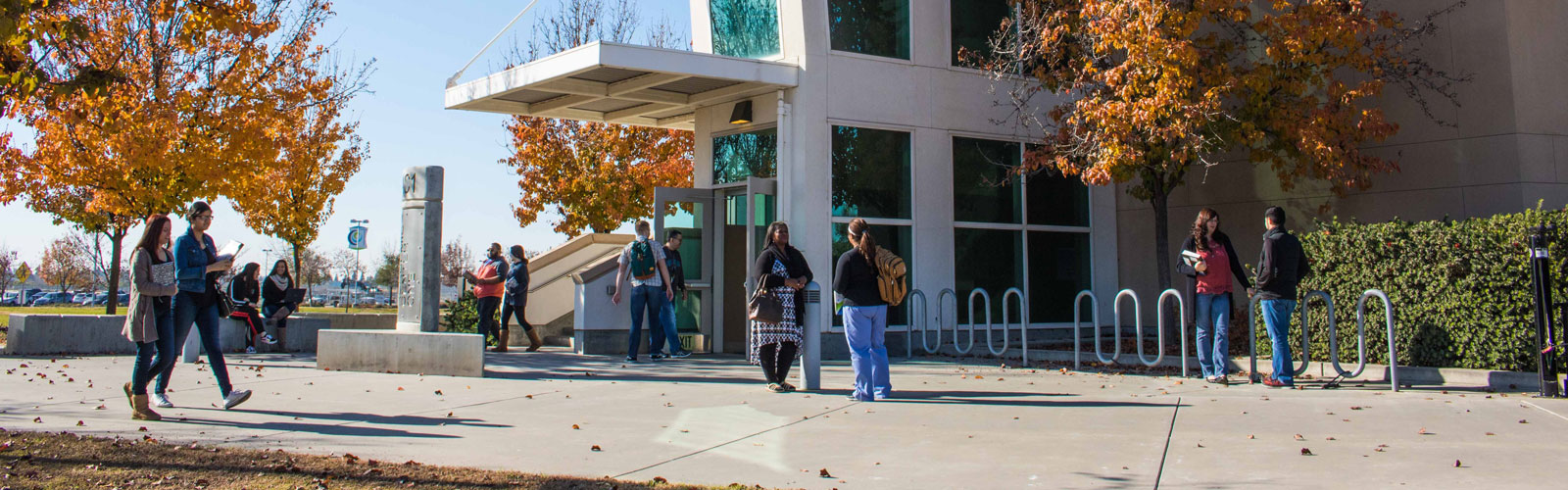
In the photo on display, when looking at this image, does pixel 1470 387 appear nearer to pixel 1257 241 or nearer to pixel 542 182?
pixel 1257 241

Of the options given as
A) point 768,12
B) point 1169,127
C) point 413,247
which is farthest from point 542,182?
point 1169,127

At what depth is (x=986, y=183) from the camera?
1457 centimetres

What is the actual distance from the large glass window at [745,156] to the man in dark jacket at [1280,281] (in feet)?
19.3

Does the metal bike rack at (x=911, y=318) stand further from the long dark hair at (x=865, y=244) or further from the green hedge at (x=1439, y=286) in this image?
the long dark hair at (x=865, y=244)

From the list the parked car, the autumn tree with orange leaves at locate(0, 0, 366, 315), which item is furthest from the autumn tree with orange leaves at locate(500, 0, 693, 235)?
the parked car

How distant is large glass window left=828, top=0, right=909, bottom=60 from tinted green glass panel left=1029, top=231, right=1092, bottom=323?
3.18m

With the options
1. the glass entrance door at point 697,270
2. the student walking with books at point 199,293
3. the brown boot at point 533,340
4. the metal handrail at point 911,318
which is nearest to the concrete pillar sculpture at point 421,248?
the student walking with books at point 199,293

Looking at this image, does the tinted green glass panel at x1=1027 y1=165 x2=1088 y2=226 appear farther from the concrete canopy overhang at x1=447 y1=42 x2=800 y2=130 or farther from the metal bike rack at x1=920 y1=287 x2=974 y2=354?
the concrete canopy overhang at x1=447 y1=42 x2=800 y2=130

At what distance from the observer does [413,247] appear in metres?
11.2

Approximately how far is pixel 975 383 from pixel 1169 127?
146 inches

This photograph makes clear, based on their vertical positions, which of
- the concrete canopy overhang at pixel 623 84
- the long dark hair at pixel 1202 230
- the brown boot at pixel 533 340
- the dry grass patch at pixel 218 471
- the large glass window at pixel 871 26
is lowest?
the dry grass patch at pixel 218 471

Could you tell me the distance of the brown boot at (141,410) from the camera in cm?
727

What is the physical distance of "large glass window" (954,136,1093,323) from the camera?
47.3ft

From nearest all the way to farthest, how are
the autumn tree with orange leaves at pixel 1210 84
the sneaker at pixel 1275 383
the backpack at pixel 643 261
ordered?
the sneaker at pixel 1275 383 < the autumn tree with orange leaves at pixel 1210 84 < the backpack at pixel 643 261
